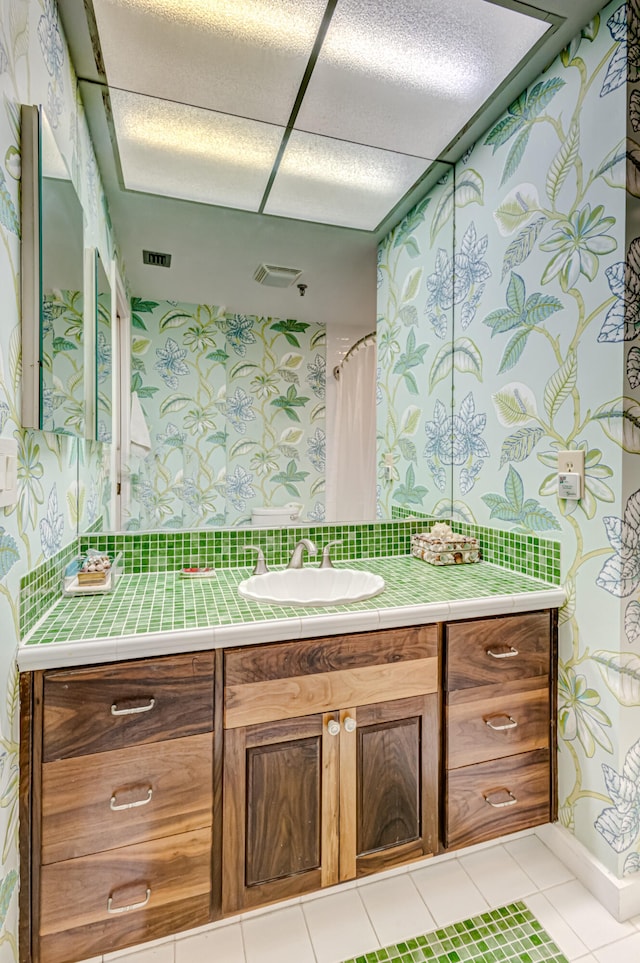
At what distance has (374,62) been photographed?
1.41 m

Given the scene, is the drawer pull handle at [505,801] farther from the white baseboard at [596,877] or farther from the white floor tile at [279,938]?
the white floor tile at [279,938]

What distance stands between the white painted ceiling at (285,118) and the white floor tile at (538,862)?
1920 mm

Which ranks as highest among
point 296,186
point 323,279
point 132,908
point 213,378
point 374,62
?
point 374,62

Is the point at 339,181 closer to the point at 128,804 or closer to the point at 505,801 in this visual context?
the point at 128,804

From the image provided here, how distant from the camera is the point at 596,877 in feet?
4.39

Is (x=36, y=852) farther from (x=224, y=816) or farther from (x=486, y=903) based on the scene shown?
(x=486, y=903)

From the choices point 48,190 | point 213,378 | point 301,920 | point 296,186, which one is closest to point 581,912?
point 301,920

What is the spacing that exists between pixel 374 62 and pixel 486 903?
2455 mm

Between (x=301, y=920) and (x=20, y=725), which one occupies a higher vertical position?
(x=20, y=725)

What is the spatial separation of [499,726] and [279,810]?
0.67m

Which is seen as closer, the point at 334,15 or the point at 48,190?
the point at 48,190

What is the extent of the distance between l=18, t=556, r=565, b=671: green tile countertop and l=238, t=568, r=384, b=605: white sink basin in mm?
73

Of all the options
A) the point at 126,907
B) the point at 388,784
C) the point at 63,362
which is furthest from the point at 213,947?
the point at 63,362

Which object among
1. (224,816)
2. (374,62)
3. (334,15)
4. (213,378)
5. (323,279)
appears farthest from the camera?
(323,279)
